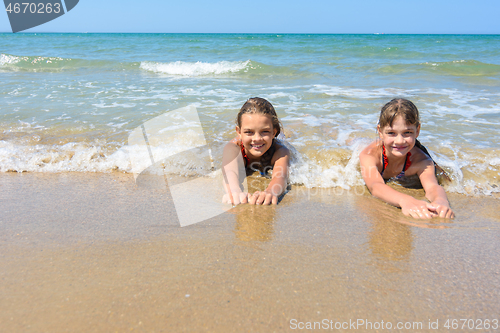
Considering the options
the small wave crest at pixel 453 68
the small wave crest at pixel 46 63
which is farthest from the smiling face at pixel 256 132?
the small wave crest at pixel 46 63

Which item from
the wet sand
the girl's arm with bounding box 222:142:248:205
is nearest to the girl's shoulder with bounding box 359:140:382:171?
the wet sand

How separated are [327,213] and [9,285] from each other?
1.94 meters

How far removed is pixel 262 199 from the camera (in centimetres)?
265

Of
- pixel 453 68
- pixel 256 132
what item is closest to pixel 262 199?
pixel 256 132

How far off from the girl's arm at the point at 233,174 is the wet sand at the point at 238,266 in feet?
0.51

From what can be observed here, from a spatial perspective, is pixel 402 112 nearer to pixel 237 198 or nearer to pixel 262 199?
pixel 262 199

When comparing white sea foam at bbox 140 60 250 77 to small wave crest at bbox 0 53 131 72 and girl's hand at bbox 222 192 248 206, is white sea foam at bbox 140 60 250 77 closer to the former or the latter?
small wave crest at bbox 0 53 131 72

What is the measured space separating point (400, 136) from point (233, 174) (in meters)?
1.45

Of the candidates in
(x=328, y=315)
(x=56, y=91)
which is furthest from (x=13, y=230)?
(x=56, y=91)

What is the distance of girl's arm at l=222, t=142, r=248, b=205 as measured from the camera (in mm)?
2676

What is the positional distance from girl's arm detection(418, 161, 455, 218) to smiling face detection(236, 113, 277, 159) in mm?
1386

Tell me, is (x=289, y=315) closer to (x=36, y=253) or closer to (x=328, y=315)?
(x=328, y=315)

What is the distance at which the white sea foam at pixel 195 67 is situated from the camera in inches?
470

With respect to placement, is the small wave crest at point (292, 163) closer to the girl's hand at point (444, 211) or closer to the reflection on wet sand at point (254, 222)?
the girl's hand at point (444, 211)
